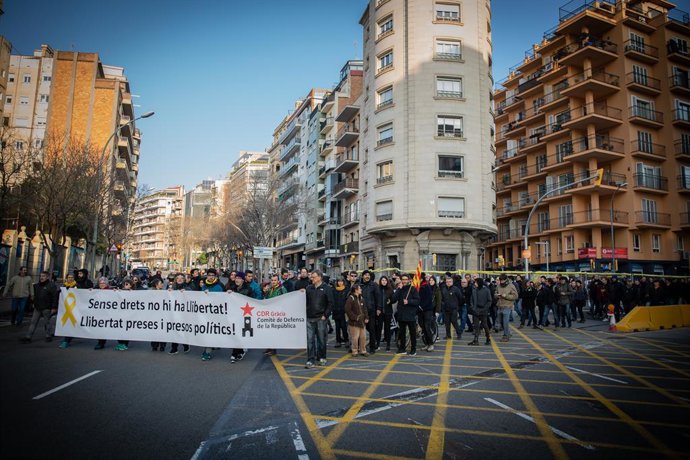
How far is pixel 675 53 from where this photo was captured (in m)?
39.6

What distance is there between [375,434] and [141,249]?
6347 inches

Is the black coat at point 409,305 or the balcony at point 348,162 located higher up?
the balcony at point 348,162

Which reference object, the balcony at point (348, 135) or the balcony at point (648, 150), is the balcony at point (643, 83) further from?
the balcony at point (348, 135)

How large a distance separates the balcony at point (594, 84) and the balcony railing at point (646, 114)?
2.34 metres

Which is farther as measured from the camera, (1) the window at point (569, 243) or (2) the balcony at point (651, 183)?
(1) the window at point (569, 243)

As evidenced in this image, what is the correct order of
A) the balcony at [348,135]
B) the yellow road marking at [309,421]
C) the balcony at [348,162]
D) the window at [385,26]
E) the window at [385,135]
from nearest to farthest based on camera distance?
1. the yellow road marking at [309,421]
2. the window at [385,135]
3. the window at [385,26]
4. the balcony at [348,162]
5. the balcony at [348,135]

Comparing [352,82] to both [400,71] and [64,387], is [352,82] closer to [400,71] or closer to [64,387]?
[400,71]

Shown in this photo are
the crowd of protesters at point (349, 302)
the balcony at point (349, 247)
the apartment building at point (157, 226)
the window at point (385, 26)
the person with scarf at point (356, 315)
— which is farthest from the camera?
the apartment building at point (157, 226)

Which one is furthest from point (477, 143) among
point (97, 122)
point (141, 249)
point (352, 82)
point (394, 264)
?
point (141, 249)

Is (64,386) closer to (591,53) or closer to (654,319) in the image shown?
(654,319)

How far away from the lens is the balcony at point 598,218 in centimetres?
3748

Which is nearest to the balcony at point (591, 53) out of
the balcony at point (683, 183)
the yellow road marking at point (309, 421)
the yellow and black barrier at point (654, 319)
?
the balcony at point (683, 183)

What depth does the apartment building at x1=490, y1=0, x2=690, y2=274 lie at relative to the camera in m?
38.2

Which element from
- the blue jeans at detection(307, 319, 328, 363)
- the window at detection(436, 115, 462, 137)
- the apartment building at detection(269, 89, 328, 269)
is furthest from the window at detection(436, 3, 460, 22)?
the blue jeans at detection(307, 319, 328, 363)
